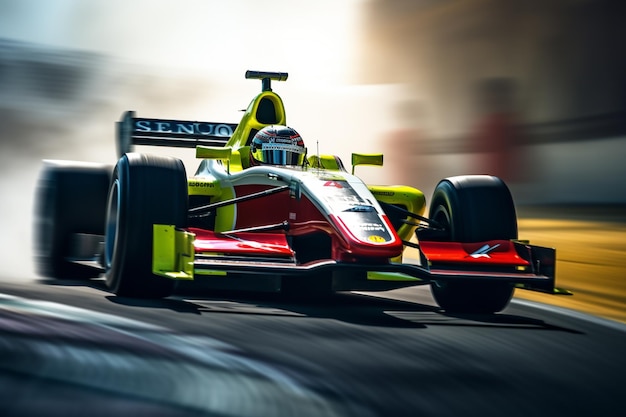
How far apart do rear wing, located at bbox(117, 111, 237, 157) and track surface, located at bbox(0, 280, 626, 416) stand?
9.97ft

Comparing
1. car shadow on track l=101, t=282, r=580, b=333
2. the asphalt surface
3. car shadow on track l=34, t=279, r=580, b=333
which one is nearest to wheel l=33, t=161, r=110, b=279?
car shadow on track l=34, t=279, r=580, b=333

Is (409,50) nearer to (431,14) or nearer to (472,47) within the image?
(431,14)

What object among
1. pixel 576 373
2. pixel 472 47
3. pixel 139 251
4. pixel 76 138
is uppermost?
pixel 472 47

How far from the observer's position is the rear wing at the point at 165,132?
915 cm

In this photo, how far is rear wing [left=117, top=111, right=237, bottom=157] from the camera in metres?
9.15

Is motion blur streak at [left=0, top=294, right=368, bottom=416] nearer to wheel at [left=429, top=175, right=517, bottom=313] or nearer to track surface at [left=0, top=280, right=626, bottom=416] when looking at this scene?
track surface at [left=0, top=280, right=626, bottom=416]

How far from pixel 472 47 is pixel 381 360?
15.0 meters

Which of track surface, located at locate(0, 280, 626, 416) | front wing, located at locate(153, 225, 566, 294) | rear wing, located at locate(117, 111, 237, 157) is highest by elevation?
rear wing, located at locate(117, 111, 237, 157)

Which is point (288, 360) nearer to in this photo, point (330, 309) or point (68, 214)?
point (330, 309)

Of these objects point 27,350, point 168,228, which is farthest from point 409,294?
point 27,350

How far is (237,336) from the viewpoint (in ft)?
15.8

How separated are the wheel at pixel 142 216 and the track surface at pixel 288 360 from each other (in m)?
0.16

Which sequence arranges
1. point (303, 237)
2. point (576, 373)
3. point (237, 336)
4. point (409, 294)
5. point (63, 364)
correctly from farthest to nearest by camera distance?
1. point (409, 294)
2. point (303, 237)
3. point (237, 336)
4. point (576, 373)
5. point (63, 364)

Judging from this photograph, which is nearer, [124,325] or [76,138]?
[124,325]
